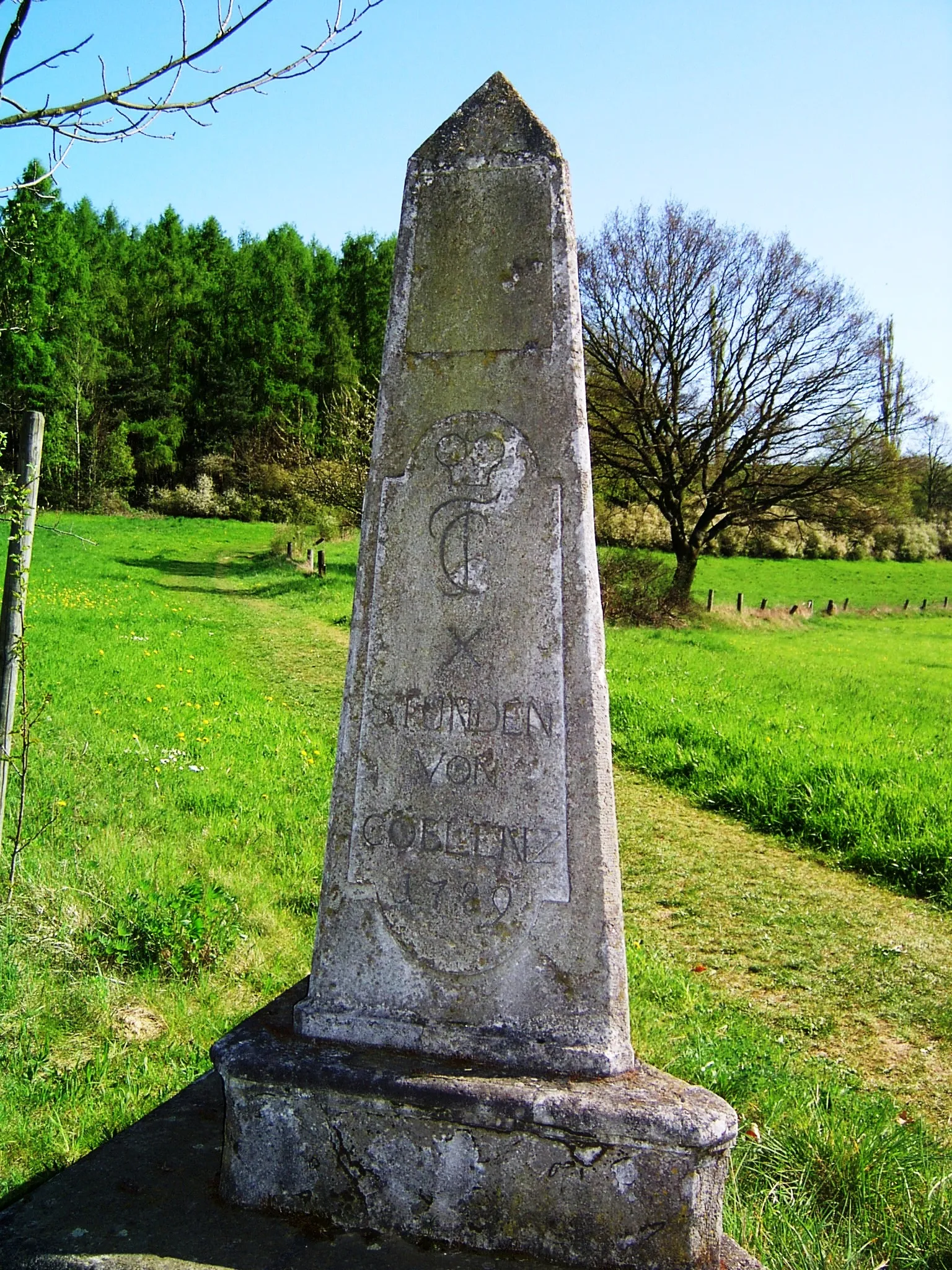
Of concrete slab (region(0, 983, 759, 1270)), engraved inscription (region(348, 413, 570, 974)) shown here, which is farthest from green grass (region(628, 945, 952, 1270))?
engraved inscription (region(348, 413, 570, 974))

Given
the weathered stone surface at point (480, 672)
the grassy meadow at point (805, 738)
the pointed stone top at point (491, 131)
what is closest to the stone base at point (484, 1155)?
the weathered stone surface at point (480, 672)

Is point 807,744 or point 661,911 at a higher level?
point 807,744

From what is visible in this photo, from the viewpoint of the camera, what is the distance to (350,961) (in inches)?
105

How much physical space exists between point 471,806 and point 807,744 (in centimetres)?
750

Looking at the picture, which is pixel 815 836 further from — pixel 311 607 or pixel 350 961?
pixel 311 607

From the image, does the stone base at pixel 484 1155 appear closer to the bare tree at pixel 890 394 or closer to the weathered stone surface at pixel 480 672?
the weathered stone surface at pixel 480 672

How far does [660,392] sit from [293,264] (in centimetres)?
3972

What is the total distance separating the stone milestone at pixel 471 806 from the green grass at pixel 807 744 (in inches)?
189

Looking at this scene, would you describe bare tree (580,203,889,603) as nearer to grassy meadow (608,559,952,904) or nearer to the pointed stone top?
grassy meadow (608,559,952,904)

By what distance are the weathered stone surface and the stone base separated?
0.17 metres

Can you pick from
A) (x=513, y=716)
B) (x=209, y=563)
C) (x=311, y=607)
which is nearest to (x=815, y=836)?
(x=513, y=716)

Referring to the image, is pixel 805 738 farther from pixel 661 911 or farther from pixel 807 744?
pixel 661 911

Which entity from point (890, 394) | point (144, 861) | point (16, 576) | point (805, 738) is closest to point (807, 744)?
point (805, 738)

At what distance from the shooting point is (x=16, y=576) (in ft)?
15.3
